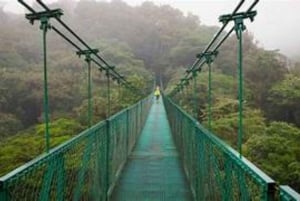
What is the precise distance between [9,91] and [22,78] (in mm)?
840

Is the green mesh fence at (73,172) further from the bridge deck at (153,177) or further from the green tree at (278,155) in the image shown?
the green tree at (278,155)

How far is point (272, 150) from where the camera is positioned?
10.0 meters

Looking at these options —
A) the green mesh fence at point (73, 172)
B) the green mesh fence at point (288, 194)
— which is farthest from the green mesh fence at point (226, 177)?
the green mesh fence at point (73, 172)

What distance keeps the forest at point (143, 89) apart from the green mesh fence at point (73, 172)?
196 cm

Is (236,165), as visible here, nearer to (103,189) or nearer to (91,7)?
(103,189)

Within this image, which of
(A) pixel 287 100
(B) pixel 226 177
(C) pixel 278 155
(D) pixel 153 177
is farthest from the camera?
(A) pixel 287 100

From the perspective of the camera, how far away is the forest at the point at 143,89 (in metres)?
10.0

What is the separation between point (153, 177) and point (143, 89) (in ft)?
47.5

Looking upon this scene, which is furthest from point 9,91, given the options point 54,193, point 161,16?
point 161,16

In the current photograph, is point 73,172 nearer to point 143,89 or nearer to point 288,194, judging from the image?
point 288,194

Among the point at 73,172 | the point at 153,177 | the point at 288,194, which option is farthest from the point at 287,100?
the point at 288,194

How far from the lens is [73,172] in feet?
8.05

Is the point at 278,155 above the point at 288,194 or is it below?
below

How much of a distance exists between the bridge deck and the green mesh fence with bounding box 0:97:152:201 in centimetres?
19
